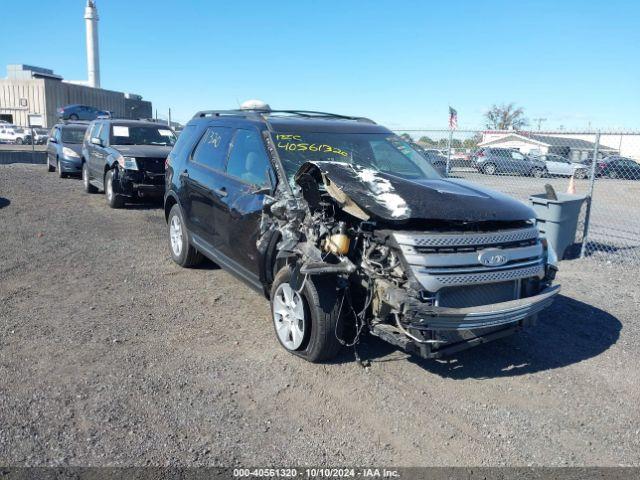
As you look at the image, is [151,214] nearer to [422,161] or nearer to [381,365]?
[422,161]

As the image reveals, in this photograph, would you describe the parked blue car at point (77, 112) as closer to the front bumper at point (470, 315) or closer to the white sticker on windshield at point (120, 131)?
the white sticker on windshield at point (120, 131)

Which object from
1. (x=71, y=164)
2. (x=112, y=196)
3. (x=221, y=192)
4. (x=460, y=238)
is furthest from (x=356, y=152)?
(x=71, y=164)

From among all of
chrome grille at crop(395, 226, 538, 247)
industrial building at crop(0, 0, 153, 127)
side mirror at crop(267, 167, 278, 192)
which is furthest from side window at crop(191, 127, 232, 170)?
industrial building at crop(0, 0, 153, 127)

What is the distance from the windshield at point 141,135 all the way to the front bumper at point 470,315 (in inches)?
378

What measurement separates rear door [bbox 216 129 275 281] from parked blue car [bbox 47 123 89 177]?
39.2 ft

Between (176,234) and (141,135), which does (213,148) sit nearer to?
(176,234)

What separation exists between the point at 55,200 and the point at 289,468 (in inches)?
422

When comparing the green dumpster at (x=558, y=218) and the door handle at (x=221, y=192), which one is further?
the green dumpster at (x=558, y=218)

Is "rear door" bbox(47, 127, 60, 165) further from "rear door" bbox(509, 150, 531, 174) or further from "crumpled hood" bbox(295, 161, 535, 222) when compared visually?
"rear door" bbox(509, 150, 531, 174)

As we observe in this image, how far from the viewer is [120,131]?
11711 millimetres

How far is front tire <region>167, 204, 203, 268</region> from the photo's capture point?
6281mm

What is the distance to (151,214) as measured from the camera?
34.3 ft

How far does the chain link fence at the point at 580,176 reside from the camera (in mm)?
8227

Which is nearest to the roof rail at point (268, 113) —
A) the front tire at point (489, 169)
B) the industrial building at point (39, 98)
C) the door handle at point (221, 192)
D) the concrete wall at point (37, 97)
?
the door handle at point (221, 192)
